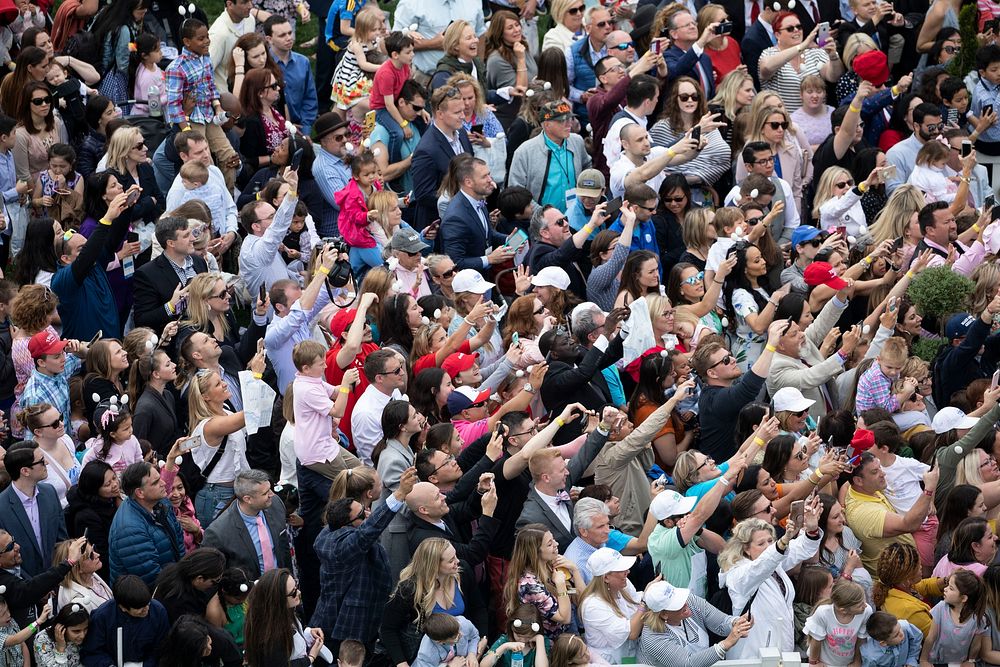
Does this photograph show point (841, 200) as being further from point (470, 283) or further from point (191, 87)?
point (191, 87)

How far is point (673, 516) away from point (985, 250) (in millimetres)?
4160

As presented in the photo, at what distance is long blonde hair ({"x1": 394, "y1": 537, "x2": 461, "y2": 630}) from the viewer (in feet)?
28.3

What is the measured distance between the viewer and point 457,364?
10688 mm

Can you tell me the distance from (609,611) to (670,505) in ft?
2.53

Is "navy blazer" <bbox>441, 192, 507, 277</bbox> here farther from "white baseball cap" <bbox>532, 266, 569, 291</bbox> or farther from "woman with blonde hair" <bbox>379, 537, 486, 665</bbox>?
"woman with blonde hair" <bbox>379, 537, 486, 665</bbox>

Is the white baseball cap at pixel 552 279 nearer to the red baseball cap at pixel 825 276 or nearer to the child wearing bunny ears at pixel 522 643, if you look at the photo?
the red baseball cap at pixel 825 276

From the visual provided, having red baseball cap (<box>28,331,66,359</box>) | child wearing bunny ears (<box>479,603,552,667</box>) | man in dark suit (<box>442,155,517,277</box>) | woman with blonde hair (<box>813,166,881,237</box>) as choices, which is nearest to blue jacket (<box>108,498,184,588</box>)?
red baseball cap (<box>28,331,66,359</box>)

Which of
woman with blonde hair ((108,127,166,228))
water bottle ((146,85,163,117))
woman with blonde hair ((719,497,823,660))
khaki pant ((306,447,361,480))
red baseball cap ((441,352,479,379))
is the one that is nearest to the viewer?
woman with blonde hair ((719,497,823,660))

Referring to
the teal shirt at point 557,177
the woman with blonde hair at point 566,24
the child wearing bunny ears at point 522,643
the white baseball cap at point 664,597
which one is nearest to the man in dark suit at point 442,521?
the child wearing bunny ears at point 522,643

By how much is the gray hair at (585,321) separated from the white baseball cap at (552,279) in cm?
66

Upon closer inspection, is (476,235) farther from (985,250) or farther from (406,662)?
(406,662)

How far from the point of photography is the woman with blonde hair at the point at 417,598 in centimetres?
863

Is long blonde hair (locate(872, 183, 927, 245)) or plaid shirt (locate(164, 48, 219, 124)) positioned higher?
plaid shirt (locate(164, 48, 219, 124))

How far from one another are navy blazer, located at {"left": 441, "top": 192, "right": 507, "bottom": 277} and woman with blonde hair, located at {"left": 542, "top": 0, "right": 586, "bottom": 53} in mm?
3105
